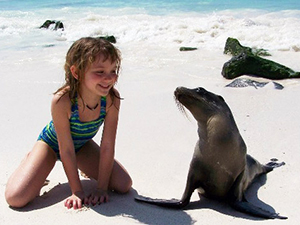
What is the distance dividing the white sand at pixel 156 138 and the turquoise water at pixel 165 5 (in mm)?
12586

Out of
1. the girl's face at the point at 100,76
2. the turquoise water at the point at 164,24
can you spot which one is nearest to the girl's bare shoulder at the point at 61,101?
the girl's face at the point at 100,76

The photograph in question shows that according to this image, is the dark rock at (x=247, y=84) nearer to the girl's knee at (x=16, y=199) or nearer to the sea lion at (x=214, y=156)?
the sea lion at (x=214, y=156)

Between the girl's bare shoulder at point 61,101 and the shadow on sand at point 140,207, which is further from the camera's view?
the girl's bare shoulder at point 61,101

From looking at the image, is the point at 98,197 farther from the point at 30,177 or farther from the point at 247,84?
the point at 247,84

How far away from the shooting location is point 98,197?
120 inches

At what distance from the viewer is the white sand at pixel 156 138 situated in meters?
2.90

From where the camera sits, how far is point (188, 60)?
27.3 feet

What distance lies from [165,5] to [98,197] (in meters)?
19.9

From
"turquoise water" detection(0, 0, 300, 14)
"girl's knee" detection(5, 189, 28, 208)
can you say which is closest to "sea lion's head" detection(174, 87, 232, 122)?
"girl's knee" detection(5, 189, 28, 208)

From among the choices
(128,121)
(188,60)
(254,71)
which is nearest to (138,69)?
(188,60)

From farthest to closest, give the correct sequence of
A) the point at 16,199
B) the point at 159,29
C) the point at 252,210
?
the point at 159,29, the point at 16,199, the point at 252,210

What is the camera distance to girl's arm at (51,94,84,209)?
9.95 feet

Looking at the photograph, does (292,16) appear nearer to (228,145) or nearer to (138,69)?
(138,69)

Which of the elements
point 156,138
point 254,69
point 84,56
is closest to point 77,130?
point 84,56
